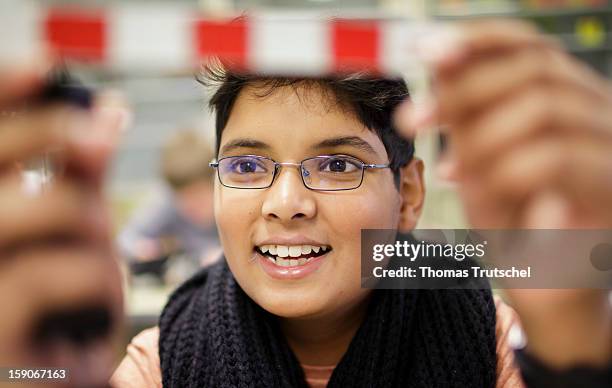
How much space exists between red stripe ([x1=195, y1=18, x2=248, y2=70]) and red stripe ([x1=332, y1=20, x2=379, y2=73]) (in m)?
0.11

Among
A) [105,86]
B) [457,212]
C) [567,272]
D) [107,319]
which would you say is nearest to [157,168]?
[105,86]

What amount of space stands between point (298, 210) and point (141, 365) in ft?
1.34

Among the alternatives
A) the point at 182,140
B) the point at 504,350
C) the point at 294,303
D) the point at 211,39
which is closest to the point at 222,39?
the point at 211,39

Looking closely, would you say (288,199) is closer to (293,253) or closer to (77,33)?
(293,253)

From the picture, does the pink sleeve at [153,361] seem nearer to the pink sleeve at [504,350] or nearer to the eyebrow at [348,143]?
the pink sleeve at [504,350]

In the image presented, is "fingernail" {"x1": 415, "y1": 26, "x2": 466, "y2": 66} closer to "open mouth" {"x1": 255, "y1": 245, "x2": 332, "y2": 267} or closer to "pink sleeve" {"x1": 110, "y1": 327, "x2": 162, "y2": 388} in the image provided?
"open mouth" {"x1": 255, "y1": 245, "x2": 332, "y2": 267}

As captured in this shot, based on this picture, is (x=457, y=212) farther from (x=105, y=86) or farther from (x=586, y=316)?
(x=105, y=86)

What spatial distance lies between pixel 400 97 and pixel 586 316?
0.36 m

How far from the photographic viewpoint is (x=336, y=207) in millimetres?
786

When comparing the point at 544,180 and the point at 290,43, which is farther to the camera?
the point at 290,43

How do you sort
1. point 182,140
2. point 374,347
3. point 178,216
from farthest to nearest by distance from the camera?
point 178,216
point 182,140
point 374,347

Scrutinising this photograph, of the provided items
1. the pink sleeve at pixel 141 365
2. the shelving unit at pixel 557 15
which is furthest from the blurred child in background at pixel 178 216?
the shelving unit at pixel 557 15

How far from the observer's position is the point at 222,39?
0.70 m

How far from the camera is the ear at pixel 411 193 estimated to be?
90 centimetres
